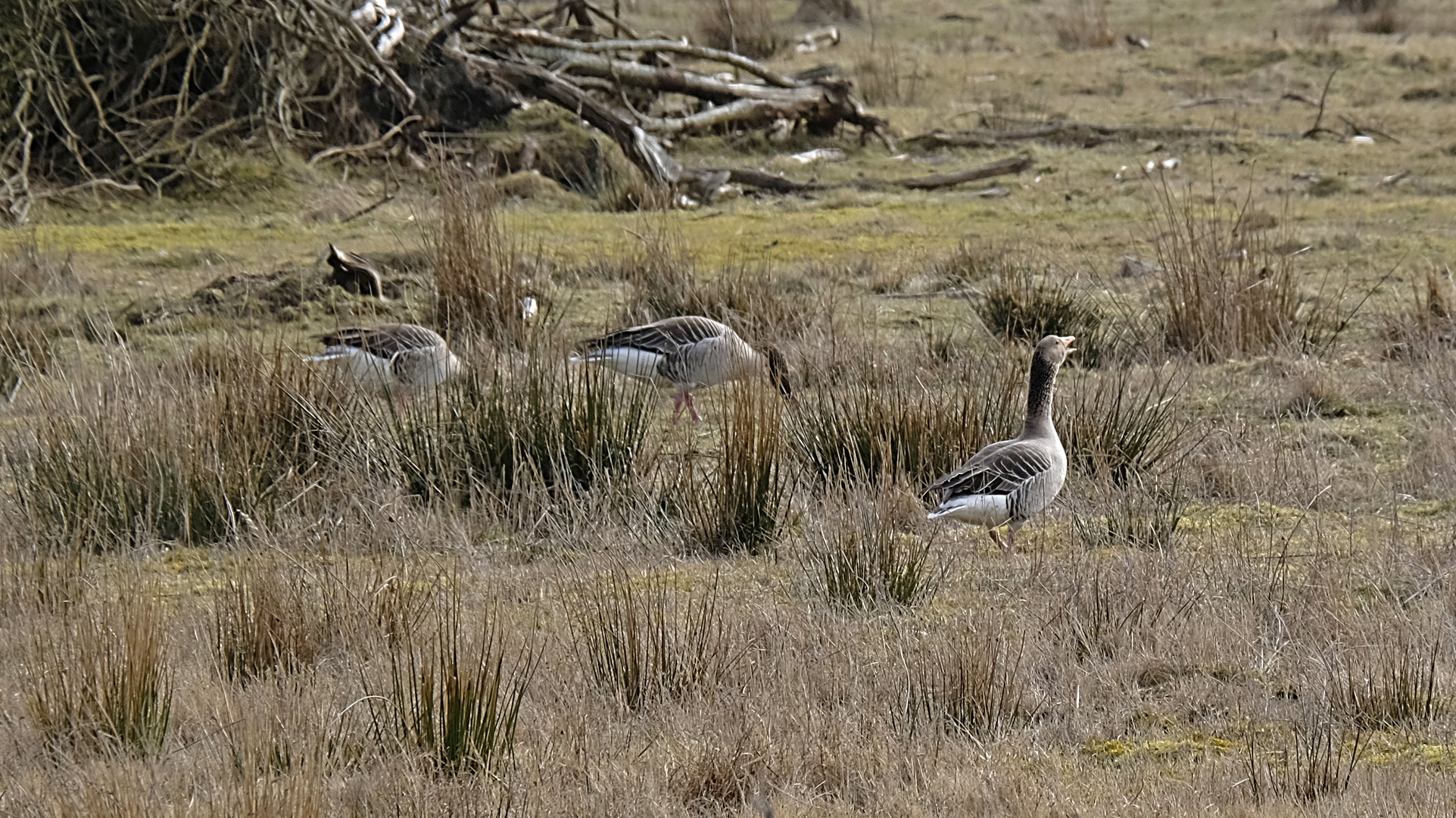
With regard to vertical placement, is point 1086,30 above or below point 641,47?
below

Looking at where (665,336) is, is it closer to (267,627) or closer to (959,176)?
(267,627)

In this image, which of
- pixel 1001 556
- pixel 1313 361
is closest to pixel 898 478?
pixel 1001 556

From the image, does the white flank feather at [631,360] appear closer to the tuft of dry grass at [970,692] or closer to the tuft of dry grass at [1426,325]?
the tuft of dry grass at [970,692]

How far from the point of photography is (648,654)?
4.08m

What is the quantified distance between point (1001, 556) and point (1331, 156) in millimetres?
11945

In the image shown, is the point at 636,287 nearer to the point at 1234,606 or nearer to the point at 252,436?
the point at 252,436

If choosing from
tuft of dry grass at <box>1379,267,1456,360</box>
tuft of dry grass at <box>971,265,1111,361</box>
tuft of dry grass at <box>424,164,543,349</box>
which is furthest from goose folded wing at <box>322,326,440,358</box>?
tuft of dry grass at <box>1379,267,1456,360</box>

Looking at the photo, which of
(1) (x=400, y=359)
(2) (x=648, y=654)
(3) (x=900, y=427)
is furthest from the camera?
(1) (x=400, y=359)

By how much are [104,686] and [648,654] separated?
1348mm

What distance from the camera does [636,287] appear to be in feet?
32.3

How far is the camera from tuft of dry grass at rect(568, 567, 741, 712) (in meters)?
4.02

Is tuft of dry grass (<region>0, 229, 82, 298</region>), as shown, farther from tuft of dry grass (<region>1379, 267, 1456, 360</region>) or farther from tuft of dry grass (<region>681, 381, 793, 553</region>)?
tuft of dry grass (<region>1379, 267, 1456, 360</region>)

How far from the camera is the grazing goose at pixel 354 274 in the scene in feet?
31.4

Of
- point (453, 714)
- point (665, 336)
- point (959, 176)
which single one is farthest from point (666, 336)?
point (959, 176)
